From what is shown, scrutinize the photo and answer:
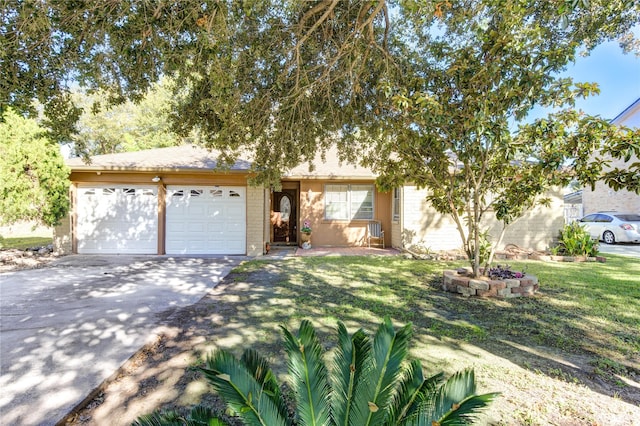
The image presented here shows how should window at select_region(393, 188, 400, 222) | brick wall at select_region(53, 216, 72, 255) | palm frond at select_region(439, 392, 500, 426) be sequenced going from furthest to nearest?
1. window at select_region(393, 188, 400, 222)
2. brick wall at select_region(53, 216, 72, 255)
3. palm frond at select_region(439, 392, 500, 426)

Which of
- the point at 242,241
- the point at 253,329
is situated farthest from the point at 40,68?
the point at 242,241

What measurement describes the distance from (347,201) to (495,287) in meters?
7.48

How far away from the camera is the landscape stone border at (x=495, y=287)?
6172 mm

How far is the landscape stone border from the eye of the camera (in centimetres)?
617

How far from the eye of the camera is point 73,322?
15.4ft

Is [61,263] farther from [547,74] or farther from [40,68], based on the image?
[547,74]

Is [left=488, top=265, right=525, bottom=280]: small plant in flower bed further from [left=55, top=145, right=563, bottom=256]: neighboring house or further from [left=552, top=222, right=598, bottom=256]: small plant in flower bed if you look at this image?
[left=552, top=222, right=598, bottom=256]: small plant in flower bed

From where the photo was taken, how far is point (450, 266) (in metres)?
9.38

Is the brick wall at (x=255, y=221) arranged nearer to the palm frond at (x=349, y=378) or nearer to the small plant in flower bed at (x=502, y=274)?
the small plant in flower bed at (x=502, y=274)

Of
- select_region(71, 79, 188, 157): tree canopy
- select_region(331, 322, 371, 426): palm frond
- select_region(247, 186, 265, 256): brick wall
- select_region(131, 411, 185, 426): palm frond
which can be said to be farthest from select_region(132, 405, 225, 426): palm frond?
select_region(71, 79, 188, 157): tree canopy

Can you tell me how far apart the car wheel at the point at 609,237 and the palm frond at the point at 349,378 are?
1932cm

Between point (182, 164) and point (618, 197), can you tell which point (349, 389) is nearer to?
point (182, 164)

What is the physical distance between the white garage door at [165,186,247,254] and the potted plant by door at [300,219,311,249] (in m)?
2.34

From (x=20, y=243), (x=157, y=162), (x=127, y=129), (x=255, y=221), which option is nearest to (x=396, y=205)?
(x=255, y=221)
